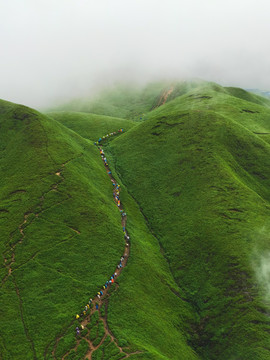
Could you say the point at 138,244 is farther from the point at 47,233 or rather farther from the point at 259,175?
the point at 259,175

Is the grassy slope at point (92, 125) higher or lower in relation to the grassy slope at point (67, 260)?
higher

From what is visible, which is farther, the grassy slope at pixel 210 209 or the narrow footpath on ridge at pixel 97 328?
the grassy slope at pixel 210 209

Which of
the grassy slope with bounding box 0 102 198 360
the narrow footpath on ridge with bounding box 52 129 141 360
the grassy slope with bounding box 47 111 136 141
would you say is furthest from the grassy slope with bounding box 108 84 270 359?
the grassy slope with bounding box 47 111 136 141

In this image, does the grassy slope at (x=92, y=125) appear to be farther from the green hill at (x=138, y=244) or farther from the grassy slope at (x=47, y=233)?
the grassy slope at (x=47, y=233)

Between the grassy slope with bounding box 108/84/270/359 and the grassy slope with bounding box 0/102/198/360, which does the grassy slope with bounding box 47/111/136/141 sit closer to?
the grassy slope with bounding box 108/84/270/359

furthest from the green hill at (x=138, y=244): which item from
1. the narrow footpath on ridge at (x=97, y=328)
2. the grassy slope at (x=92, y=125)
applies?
the grassy slope at (x=92, y=125)

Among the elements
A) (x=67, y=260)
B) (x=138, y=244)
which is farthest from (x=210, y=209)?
(x=67, y=260)

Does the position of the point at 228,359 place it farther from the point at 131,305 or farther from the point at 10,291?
the point at 10,291
